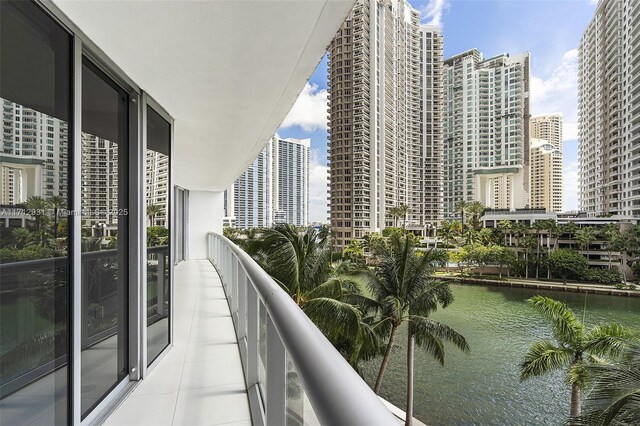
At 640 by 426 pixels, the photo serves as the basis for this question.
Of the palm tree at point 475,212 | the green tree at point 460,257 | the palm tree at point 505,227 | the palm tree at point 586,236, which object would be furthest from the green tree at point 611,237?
the palm tree at point 475,212

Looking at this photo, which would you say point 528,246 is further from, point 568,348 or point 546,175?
point 546,175

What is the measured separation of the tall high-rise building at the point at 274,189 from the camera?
45.0 meters

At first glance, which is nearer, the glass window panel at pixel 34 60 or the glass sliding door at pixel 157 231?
the glass window panel at pixel 34 60

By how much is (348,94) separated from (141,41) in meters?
61.1

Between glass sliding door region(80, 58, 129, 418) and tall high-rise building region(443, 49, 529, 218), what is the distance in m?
73.8

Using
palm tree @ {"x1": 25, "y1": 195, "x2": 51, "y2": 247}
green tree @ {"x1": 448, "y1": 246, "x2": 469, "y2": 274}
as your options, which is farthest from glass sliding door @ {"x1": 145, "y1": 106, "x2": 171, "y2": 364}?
green tree @ {"x1": 448, "y1": 246, "x2": 469, "y2": 274}

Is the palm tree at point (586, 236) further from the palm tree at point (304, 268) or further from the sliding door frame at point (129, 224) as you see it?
the sliding door frame at point (129, 224)

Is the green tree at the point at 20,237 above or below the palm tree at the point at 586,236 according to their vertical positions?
above

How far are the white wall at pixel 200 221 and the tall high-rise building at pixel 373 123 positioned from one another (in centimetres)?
4453

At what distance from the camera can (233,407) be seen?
6.92 ft

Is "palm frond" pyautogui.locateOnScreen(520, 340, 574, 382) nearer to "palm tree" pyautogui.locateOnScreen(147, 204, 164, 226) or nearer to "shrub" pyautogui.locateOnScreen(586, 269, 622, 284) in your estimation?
"palm tree" pyautogui.locateOnScreen(147, 204, 164, 226)

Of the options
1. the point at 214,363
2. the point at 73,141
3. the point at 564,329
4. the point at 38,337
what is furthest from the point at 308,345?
the point at 564,329

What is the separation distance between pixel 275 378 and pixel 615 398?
29.2 feet

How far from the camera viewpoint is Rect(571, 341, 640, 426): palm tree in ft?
21.4
